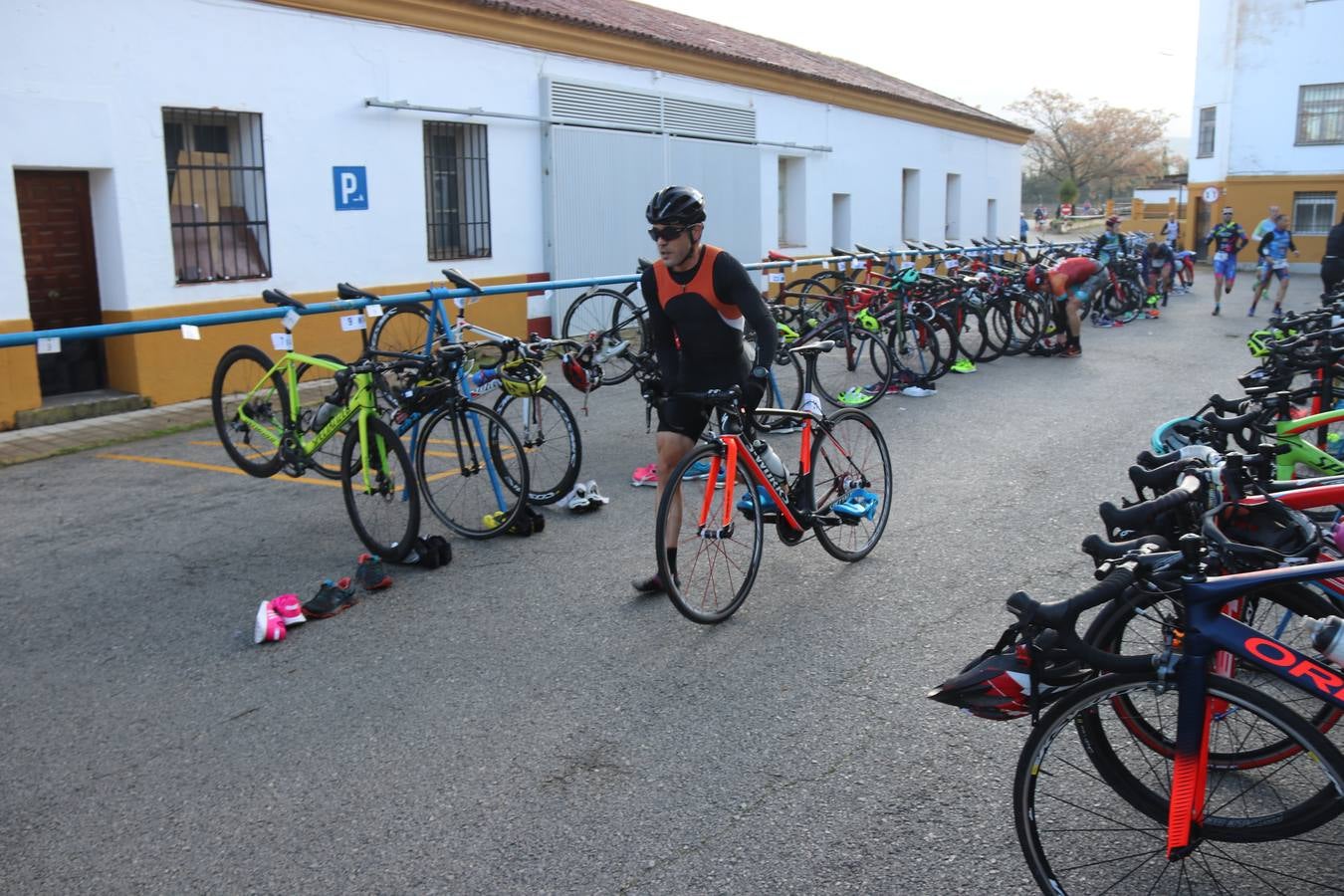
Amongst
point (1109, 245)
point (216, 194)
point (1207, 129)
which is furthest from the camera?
point (1207, 129)

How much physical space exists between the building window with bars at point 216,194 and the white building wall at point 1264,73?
117ft

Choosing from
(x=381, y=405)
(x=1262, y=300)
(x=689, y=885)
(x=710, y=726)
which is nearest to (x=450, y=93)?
(x=381, y=405)

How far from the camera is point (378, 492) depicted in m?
6.37

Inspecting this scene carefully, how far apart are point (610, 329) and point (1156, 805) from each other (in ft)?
28.6

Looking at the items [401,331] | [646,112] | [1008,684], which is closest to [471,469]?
[1008,684]

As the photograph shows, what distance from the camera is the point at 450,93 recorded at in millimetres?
14820

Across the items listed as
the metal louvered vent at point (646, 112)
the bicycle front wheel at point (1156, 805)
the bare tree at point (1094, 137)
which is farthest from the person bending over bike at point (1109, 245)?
the bare tree at point (1094, 137)

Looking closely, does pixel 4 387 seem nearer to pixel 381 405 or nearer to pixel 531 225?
pixel 381 405

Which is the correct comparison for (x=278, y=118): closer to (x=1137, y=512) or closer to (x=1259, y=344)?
(x=1259, y=344)

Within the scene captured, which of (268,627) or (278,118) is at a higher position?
(278,118)

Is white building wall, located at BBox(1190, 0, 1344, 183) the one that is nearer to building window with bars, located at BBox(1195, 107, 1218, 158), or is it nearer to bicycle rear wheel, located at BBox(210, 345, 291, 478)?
building window with bars, located at BBox(1195, 107, 1218, 158)

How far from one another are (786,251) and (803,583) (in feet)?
58.8

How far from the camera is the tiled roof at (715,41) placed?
16.9 metres

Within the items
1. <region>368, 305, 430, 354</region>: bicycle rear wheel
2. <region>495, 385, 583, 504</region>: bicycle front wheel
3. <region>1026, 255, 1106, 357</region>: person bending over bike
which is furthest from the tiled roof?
<region>495, 385, 583, 504</region>: bicycle front wheel
